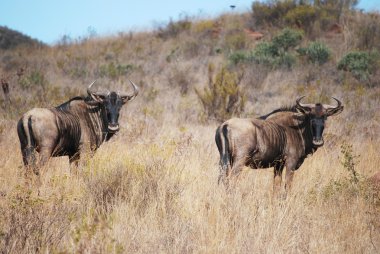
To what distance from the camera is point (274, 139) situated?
21.8 feet

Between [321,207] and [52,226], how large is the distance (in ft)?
10.1

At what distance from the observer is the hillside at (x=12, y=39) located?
29.9 metres

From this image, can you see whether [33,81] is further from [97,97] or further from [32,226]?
[32,226]

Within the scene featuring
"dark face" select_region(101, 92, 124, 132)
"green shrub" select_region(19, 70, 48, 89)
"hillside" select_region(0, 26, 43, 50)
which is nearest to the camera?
"dark face" select_region(101, 92, 124, 132)

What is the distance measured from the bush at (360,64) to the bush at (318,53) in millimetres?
999

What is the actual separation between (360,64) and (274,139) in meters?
11.7

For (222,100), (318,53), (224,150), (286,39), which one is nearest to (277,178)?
(224,150)

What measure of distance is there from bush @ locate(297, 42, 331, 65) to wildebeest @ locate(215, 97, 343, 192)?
11905 mm

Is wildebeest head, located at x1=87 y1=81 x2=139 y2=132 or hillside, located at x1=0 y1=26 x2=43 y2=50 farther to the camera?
hillside, located at x1=0 y1=26 x2=43 y2=50

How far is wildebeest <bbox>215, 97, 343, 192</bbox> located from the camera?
617 centimetres

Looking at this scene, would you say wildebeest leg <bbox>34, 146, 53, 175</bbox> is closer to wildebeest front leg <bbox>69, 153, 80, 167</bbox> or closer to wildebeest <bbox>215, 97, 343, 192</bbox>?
wildebeest front leg <bbox>69, 153, 80, 167</bbox>

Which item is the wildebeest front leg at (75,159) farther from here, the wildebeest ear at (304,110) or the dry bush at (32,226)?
the wildebeest ear at (304,110)

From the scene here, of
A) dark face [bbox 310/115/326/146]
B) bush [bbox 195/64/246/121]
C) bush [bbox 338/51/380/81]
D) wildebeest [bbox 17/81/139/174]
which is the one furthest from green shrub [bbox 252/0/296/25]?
wildebeest [bbox 17/81/139/174]

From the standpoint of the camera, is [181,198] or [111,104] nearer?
[181,198]
